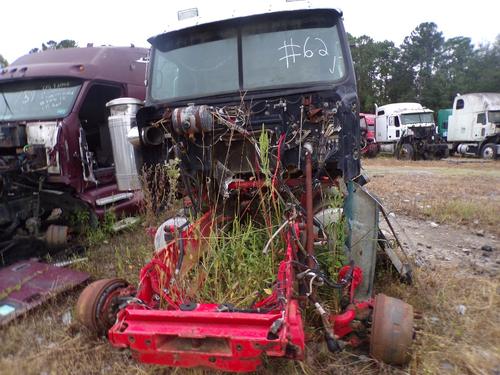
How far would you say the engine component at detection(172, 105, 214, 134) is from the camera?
2.87 meters

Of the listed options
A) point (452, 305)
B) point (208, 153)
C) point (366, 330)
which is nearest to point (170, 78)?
point (208, 153)

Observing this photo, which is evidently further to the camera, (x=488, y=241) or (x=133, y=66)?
(x=133, y=66)

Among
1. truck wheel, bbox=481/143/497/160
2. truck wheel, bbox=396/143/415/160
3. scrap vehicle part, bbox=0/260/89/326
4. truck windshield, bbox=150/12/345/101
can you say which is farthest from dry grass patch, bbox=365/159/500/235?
truck wheel, bbox=396/143/415/160

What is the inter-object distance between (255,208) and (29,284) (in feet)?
6.88

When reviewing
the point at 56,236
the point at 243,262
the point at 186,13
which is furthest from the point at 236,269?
the point at 56,236

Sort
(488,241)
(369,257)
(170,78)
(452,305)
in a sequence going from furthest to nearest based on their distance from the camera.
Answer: (488,241)
(170,78)
(452,305)
(369,257)

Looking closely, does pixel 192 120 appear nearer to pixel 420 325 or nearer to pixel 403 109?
pixel 420 325

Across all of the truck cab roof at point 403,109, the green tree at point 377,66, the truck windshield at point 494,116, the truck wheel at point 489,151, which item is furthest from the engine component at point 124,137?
the green tree at point 377,66

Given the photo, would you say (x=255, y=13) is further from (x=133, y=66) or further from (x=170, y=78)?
(x=133, y=66)

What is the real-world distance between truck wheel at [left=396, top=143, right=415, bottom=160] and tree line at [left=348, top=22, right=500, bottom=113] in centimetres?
1863

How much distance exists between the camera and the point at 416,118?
20.4 metres

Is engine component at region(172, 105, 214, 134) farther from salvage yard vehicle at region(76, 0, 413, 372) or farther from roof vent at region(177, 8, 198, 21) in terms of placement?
roof vent at region(177, 8, 198, 21)

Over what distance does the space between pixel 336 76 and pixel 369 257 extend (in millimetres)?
1524

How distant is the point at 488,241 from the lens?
4.63m
